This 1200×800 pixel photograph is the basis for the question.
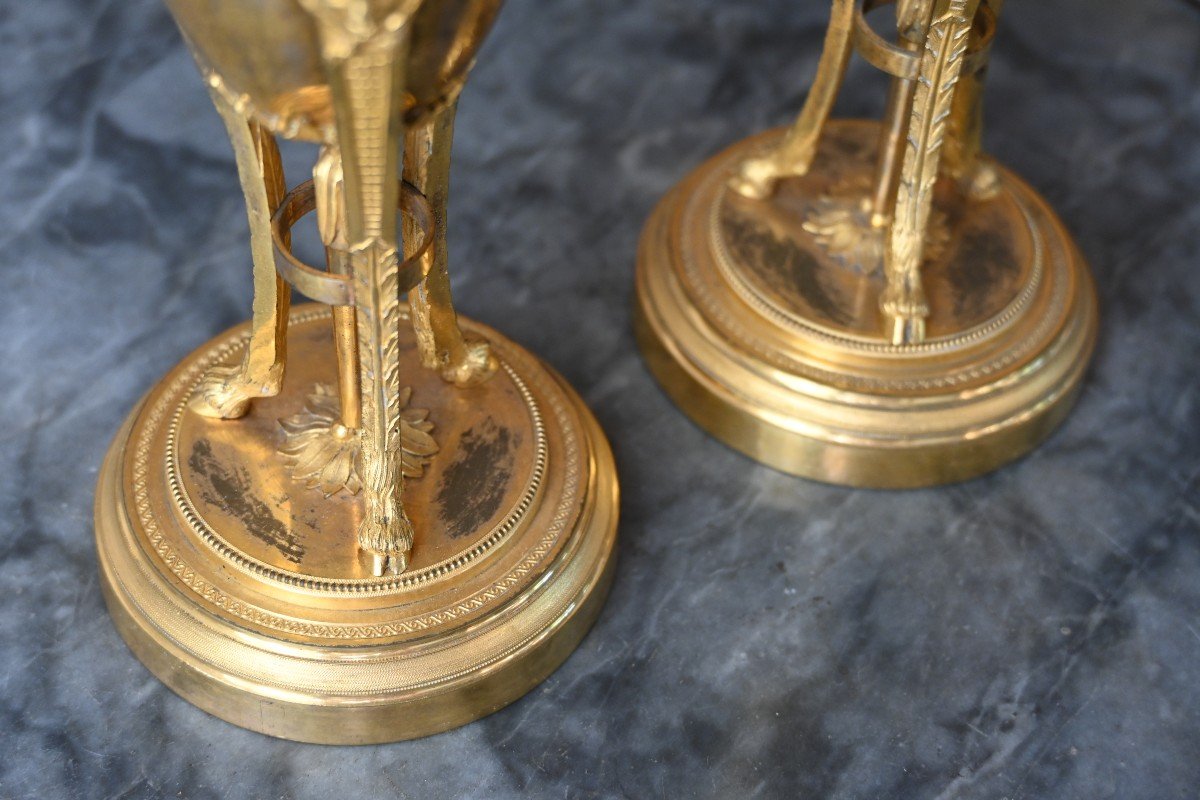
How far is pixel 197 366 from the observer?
2.18 metres

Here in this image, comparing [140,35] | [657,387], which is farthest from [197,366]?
[140,35]

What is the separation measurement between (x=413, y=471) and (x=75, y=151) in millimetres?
1034

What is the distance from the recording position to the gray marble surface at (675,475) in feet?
6.50

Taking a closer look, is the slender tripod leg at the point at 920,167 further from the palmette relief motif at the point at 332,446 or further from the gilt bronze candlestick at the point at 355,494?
the palmette relief motif at the point at 332,446

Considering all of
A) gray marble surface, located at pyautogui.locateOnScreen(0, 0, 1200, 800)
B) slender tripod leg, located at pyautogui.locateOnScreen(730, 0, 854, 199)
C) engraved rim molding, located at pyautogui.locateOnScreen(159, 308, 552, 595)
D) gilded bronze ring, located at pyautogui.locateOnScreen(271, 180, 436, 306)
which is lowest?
gray marble surface, located at pyautogui.locateOnScreen(0, 0, 1200, 800)

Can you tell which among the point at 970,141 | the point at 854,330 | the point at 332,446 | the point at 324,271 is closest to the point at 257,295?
the point at 324,271

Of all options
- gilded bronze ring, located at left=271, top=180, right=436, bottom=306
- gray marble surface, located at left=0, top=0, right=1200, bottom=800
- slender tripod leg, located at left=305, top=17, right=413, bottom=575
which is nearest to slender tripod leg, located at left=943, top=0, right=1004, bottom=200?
gray marble surface, located at left=0, top=0, right=1200, bottom=800

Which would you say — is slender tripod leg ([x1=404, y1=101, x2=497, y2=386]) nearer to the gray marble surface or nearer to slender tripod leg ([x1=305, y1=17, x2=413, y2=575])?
slender tripod leg ([x1=305, y1=17, x2=413, y2=575])

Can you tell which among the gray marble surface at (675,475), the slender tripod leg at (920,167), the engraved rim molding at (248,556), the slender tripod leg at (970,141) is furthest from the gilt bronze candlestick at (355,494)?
the slender tripod leg at (970,141)

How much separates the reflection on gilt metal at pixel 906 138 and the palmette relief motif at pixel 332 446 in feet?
2.24

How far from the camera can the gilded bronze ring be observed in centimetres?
175

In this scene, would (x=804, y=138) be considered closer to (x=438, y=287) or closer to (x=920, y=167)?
(x=920, y=167)

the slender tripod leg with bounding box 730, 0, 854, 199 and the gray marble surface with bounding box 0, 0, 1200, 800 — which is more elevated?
the slender tripod leg with bounding box 730, 0, 854, 199

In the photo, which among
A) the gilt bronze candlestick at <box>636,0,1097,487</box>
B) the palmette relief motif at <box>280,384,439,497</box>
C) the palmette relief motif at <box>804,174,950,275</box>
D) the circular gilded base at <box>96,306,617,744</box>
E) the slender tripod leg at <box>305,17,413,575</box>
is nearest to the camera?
the slender tripod leg at <box>305,17,413,575</box>
